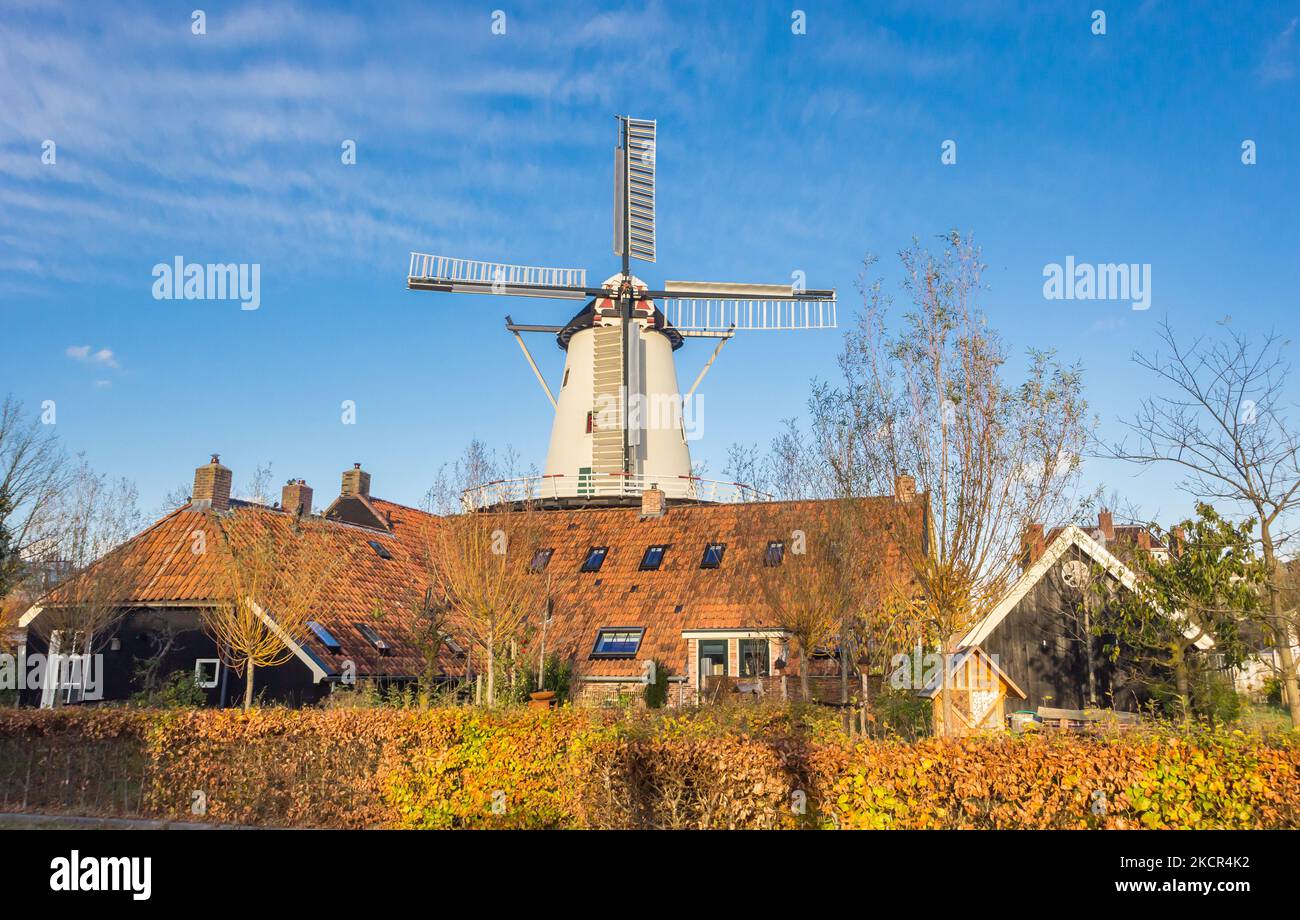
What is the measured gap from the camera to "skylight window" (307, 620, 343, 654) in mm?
20016

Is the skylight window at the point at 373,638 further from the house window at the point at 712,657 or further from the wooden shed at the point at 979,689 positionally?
the wooden shed at the point at 979,689

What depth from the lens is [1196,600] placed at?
12.7m

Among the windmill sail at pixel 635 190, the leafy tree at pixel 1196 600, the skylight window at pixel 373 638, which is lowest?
the skylight window at pixel 373 638

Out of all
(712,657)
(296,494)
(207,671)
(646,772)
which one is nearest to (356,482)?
(296,494)

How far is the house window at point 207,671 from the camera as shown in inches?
786

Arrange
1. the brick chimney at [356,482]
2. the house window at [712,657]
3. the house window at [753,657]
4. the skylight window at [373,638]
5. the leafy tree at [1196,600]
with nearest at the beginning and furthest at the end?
the leafy tree at [1196,600] < the skylight window at [373,638] < the house window at [753,657] < the house window at [712,657] < the brick chimney at [356,482]

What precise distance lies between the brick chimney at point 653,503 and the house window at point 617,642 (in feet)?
18.5

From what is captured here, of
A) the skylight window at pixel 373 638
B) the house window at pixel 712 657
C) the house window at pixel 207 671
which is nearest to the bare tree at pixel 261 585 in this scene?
the house window at pixel 207 671

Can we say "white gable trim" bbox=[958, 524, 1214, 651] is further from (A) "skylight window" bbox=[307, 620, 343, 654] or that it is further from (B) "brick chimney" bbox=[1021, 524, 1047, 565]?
(A) "skylight window" bbox=[307, 620, 343, 654]

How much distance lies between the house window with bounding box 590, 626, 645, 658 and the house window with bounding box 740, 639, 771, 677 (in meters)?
2.91

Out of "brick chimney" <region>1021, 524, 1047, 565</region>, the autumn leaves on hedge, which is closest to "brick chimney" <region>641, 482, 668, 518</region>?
the autumn leaves on hedge
